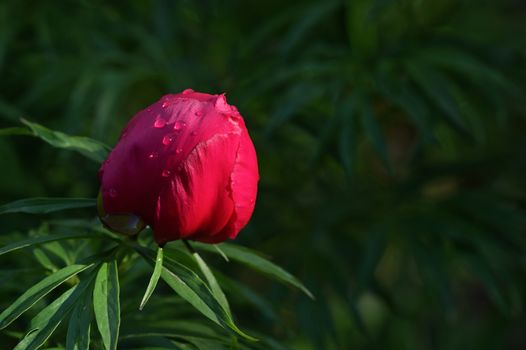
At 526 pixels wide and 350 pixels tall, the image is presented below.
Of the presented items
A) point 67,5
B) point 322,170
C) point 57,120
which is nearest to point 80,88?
point 57,120

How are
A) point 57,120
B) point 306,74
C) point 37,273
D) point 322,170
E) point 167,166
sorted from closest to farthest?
1. point 167,166
2. point 37,273
3. point 306,74
4. point 57,120
5. point 322,170

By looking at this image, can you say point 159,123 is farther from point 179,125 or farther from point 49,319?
point 49,319

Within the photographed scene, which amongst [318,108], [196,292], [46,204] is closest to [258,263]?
[196,292]

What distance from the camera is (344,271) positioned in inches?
63.2

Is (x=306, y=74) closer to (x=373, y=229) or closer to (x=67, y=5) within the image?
(x=373, y=229)

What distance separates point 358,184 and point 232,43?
349 mm

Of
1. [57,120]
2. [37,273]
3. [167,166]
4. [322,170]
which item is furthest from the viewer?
[322,170]

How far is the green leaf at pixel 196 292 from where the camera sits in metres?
0.88

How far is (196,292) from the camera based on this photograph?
2.94ft

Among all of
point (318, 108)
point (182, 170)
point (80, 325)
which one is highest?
point (182, 170)

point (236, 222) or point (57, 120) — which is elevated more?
point (236, 222)

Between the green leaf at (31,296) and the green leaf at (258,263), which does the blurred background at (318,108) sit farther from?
the green leaf at (31,296)

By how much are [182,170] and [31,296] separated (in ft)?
0.57

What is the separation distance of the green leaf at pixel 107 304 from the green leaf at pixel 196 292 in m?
0.05
